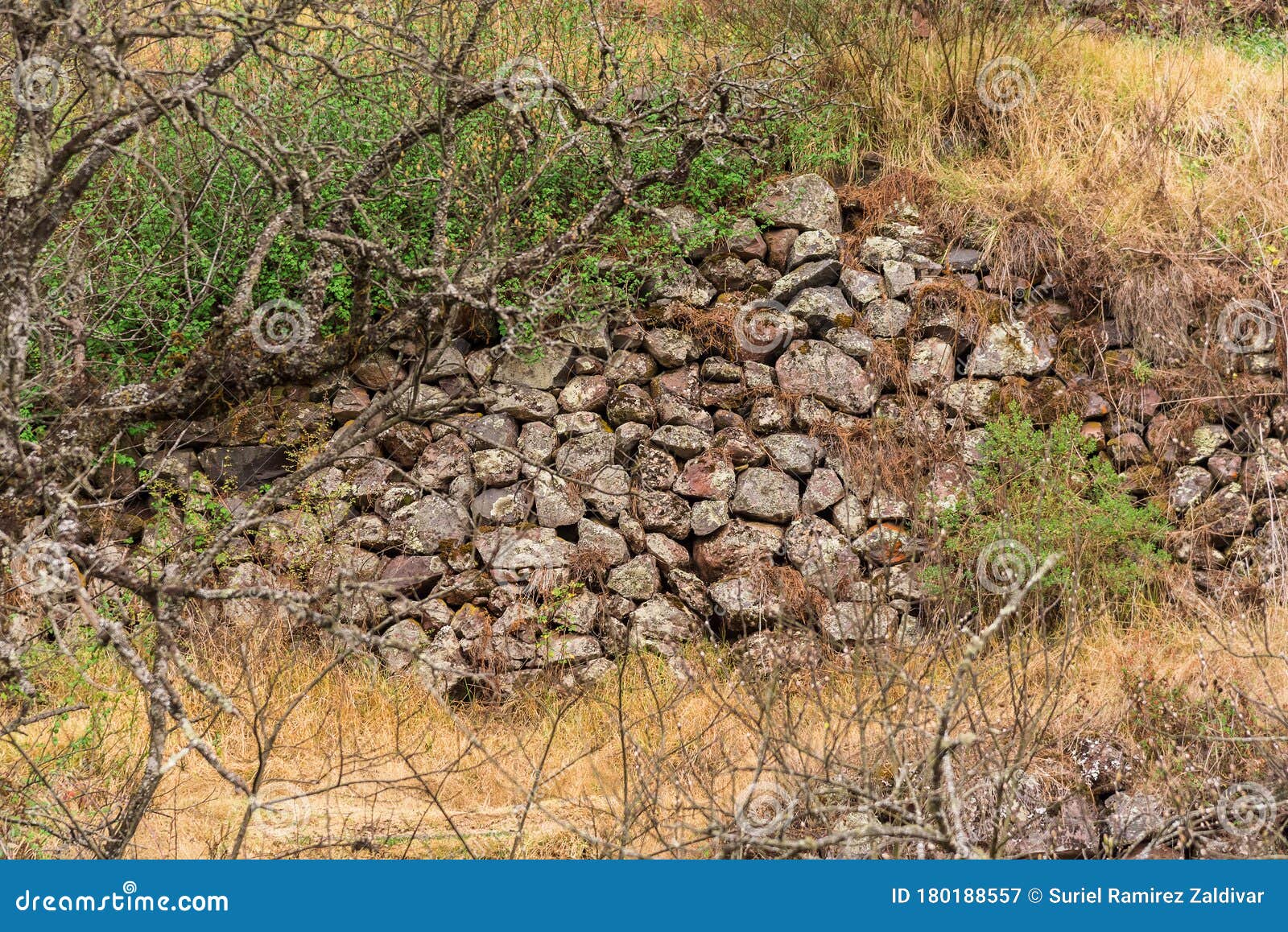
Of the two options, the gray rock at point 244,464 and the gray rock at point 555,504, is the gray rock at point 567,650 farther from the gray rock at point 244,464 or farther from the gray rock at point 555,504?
the gray rock at point 244,464

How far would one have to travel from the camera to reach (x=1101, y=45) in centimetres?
734

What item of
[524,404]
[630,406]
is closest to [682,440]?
[630,406]

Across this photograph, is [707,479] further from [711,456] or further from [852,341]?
[852,341]

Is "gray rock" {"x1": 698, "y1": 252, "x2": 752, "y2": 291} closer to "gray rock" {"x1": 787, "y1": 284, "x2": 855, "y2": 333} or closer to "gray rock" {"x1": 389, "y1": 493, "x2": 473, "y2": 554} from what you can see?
"gray rock" {"x1": 787, "y1": 284, "x2": 855, "y2": 333}

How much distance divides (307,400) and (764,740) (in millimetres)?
3499

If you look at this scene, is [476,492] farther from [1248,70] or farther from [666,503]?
[1248,70]

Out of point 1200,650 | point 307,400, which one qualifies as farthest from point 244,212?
point 1200,650

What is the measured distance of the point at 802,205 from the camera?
595 cm

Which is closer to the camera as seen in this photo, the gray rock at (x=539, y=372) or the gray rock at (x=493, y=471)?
the gray rock at (x=493, y=471)

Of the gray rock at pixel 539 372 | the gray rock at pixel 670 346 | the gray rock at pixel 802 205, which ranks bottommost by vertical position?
the gray rock at pixel 539 372
